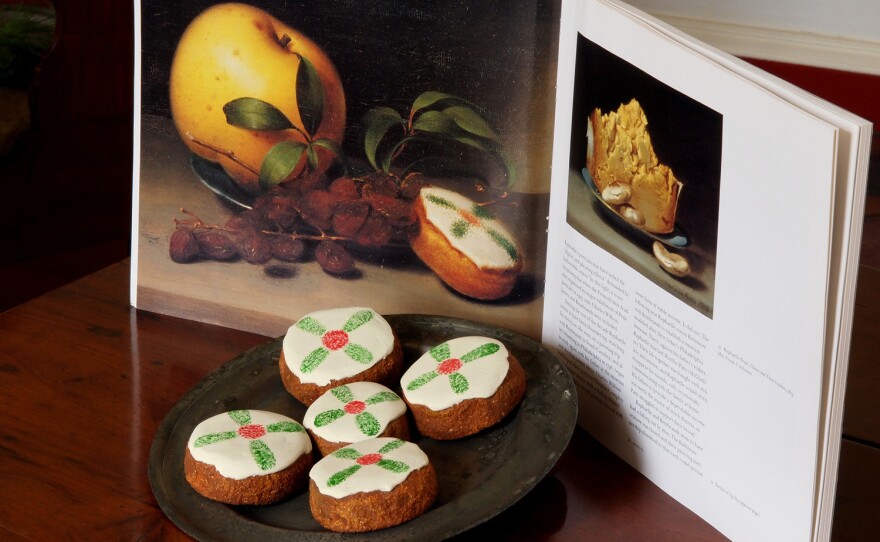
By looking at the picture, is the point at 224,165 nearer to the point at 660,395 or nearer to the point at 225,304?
the point at 225,304

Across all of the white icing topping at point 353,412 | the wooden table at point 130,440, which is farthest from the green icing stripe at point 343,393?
the wooden table at point 130,440

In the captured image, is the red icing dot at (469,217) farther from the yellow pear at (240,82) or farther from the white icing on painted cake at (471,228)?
the yellow pear at (240,82)

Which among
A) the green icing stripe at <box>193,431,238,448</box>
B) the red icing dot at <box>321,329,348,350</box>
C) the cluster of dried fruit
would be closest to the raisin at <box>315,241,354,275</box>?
the cluster of dried fruit

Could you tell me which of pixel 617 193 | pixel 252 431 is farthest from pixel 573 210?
pixel 252 431

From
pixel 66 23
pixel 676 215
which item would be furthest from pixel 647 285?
pixel 66 23

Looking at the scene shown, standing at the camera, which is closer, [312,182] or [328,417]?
[328,417]

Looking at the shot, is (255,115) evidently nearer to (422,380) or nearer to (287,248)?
(287,248)
